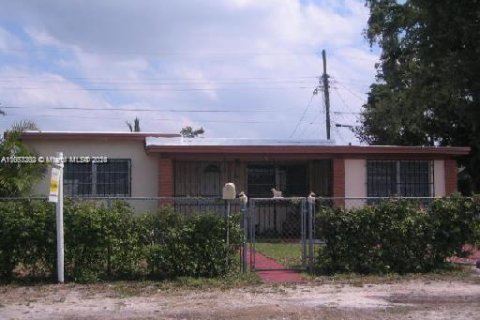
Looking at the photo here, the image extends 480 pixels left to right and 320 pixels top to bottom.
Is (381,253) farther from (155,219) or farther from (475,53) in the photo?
(475,53)

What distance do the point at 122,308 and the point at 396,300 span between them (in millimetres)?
3842

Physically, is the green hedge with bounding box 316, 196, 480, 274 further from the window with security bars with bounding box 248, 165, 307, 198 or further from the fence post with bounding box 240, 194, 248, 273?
the window with security bars with bounding box 248, 165, 307, 198

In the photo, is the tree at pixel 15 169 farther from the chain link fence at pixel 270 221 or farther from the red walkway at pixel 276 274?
the red walkway at pixel 276 274

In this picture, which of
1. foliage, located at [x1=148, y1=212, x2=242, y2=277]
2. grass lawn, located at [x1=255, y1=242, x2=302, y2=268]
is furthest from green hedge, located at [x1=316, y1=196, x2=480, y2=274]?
foliage, located at [x1=148, y1=212, x2=242, y2=277]

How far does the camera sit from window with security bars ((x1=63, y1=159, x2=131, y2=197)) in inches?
689

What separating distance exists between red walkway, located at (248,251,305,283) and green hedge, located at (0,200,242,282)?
0.71 metres

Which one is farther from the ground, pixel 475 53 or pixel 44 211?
pixel 475 53

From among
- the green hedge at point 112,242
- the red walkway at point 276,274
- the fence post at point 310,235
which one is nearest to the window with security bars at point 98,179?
the red walkway at point 276,274

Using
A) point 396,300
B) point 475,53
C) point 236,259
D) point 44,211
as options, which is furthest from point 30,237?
point 475,53

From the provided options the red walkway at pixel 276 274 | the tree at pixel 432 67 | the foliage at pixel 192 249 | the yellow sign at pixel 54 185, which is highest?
the tree at pixel 432 67

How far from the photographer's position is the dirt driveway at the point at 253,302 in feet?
26.9

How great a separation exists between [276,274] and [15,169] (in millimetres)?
7773

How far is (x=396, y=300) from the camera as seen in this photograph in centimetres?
912

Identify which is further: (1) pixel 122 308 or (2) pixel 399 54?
(2) pixel 399 54
